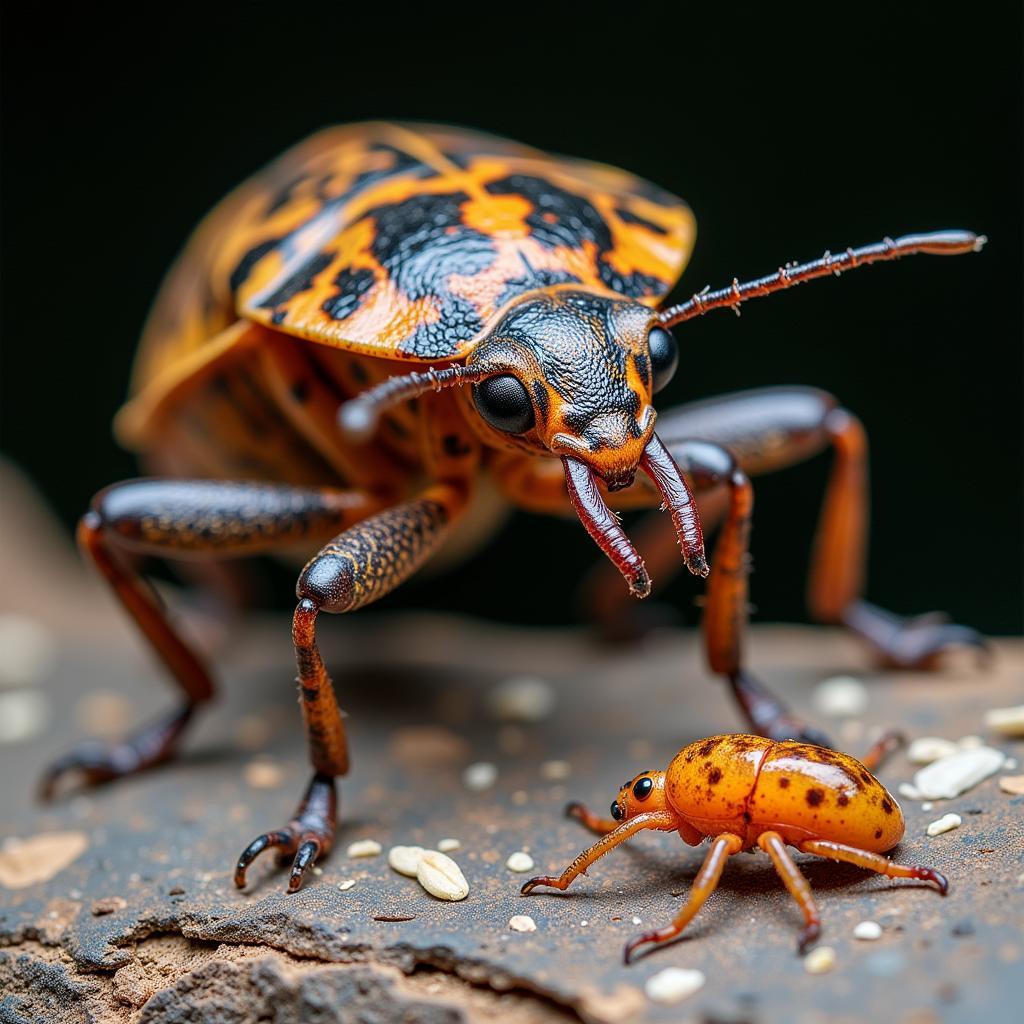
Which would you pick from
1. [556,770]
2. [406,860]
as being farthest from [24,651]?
[406,860]

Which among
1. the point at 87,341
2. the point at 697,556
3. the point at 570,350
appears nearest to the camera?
the point at 697,556

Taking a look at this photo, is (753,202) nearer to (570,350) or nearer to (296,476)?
(296,476)

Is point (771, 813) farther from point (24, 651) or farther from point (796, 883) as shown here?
point (24, 651)

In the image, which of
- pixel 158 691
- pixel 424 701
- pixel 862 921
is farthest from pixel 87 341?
pixel 862 921

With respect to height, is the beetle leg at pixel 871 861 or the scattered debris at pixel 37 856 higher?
the beetle leg at pixel 871 861

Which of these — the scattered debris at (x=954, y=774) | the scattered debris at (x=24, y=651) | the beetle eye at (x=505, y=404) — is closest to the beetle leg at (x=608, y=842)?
the scattered debris at (x=954, y=774)

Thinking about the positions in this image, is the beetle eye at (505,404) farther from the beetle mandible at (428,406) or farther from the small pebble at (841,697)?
the small pebble at (841,697)
